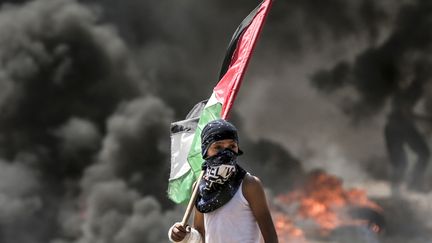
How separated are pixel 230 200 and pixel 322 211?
87.8ft

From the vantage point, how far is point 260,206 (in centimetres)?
325

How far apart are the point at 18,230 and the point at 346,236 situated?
13704 millimetres

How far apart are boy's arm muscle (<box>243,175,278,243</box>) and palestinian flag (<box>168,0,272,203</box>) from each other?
1333 millimetres

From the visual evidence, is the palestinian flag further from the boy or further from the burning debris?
the burning debris

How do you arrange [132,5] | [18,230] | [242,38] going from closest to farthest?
1. [242,38]
2. [18,230]
3. [132,5]

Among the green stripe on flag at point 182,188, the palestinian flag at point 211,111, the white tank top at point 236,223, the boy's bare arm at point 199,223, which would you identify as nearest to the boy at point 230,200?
the white tank top at point 236,223

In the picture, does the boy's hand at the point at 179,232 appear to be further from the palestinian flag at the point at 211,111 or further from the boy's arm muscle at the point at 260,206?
the palestinian flag at the point at 211,111

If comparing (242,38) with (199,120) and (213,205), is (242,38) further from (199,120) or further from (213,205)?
(213,205)

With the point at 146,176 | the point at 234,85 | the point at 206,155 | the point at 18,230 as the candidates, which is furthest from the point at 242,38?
the point at 146,176

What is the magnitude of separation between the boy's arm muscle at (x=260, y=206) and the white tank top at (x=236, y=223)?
0.03 meters

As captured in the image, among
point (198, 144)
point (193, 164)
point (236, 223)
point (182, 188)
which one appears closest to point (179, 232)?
point (236, 223)

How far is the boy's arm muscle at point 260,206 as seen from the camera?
325 cm

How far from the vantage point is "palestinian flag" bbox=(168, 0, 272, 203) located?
4.80 m

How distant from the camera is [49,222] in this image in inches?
1042
